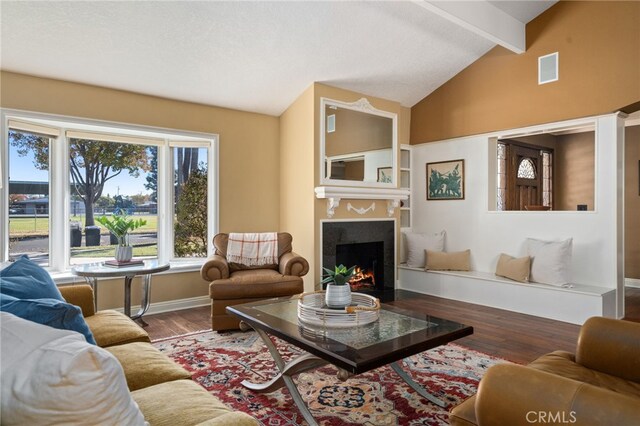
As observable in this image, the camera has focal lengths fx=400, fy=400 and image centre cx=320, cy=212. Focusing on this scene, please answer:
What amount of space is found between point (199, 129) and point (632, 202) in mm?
6247

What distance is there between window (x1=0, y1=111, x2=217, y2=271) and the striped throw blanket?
56 cm

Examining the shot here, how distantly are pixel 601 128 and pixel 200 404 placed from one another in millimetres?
4623

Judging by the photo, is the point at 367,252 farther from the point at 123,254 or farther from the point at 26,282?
the point at 26,282

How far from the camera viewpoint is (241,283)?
3674 millimetres

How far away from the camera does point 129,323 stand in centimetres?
237

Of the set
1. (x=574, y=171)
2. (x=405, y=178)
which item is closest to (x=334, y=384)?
(x=405, y=178)

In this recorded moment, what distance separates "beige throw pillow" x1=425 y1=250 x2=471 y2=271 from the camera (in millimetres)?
5250

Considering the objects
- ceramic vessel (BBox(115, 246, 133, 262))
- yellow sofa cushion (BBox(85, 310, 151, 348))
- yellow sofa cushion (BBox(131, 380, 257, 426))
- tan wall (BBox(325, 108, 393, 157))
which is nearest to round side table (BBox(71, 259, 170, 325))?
ceramic vessel (BBox(115, 246, 133, 262))

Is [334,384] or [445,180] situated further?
[445,180]

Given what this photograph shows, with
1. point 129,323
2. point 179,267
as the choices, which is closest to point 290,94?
point 179,267

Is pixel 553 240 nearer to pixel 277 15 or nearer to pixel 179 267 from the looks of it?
pixel 277 15

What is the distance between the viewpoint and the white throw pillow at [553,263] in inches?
168

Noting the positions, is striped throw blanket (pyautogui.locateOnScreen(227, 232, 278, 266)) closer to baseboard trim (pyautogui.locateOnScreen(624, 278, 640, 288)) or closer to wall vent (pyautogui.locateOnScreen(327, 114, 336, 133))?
wall vent (pyautogui.locateOnScreen(327, 114, 336, 133))

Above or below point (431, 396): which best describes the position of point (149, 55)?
above
